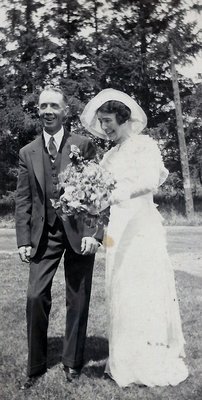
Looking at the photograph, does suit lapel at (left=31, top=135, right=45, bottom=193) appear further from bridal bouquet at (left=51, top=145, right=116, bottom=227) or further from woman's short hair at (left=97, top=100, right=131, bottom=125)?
woman's short hair at (left=97, top=100, right=131, bottom=125)

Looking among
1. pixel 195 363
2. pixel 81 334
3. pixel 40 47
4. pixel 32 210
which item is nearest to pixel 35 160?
pixel 32 210

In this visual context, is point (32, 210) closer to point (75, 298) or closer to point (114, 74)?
point (75, 298)

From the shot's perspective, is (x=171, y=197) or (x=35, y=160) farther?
(x=171, y=197)

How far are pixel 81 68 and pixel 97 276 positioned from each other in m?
16.2

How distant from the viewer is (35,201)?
3.59 metres

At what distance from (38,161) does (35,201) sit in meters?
0.28

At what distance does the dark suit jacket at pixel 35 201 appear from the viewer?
3.54 meters

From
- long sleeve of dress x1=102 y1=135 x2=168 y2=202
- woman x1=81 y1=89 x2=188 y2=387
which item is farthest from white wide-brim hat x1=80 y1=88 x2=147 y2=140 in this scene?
long sleeve of dress x1=102 y1=135 x2=168 y2=202

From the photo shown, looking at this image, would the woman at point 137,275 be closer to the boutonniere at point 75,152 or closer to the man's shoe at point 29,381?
the boutonniere at point 75,152

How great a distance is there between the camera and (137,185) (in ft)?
11.3

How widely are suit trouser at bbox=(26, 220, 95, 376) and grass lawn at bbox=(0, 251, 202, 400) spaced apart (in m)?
0.18

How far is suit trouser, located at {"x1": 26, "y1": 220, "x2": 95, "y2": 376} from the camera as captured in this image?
11.7 feet

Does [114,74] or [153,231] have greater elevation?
[114,74]

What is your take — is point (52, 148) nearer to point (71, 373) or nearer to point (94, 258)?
point (94, 258)
